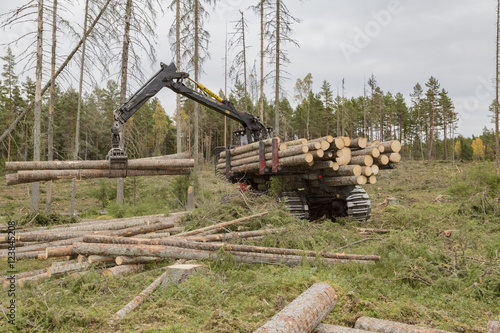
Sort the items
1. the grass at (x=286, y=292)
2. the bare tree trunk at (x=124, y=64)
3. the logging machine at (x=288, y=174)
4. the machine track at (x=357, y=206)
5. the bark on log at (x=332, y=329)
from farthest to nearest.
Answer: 1. the bare tree trunk at (x=124, y=64)
2. the machine track at (x=357, y=206)
3. the logging machine at (x=288, y=174)
4. the grass at (x=286, y=292)
5. the bark on log at (x=332, y=329)

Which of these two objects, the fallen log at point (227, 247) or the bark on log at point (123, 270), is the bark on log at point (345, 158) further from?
the bark on log at point (123, 270)

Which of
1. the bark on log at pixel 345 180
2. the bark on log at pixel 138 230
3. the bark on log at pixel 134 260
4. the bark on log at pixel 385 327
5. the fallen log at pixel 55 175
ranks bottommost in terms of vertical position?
the bark on log at pixel 385 327

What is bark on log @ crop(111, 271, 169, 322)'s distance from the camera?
146 inches

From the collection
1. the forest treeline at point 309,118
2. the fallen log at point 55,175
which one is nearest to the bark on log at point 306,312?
the fallen log at point 55,175

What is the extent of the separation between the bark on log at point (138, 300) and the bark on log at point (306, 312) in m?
1.78

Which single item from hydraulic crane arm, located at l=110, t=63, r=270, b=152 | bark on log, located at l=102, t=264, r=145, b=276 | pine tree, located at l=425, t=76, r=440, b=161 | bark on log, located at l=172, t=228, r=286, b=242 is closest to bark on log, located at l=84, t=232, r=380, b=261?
bark on log, located at l=102, t=264, r=145, b=276

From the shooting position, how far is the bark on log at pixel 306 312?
9.38 ft

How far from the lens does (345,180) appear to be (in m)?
8.41

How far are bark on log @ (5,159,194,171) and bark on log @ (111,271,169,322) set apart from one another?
14.3ft

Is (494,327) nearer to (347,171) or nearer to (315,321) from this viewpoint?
(315,321)

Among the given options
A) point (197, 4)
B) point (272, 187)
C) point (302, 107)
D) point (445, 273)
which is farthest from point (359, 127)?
point (445, 273)

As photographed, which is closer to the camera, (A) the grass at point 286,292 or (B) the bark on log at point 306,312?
(B) the bark on log at point 306,312

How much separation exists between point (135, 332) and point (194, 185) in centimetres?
1193

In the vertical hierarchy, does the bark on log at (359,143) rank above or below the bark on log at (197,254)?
above
